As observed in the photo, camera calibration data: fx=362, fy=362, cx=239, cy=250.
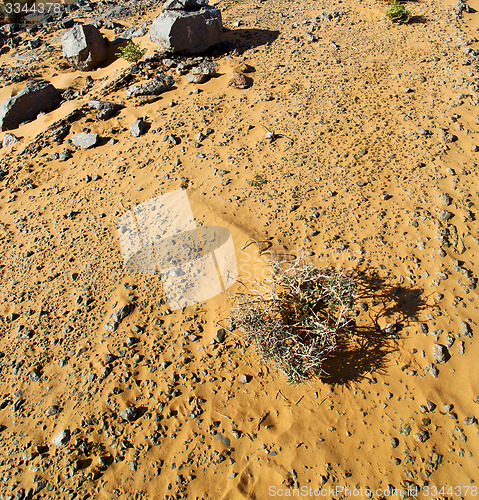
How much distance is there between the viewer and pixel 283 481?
279 centimetres

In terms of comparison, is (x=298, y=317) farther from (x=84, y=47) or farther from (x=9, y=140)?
(x=84, y=47)

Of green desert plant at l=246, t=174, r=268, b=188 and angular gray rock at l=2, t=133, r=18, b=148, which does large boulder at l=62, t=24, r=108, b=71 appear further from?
green desert plant at l=246, t=174, r=268, b=188

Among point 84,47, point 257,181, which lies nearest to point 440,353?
point 257,181

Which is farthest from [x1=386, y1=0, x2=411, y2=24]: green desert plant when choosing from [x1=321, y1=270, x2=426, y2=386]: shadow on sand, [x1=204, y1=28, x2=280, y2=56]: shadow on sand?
[x1=321, y1=270, x2=426, y2=386]: shadow on sand

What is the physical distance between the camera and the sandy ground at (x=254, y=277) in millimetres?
2912

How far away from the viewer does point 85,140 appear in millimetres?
5836

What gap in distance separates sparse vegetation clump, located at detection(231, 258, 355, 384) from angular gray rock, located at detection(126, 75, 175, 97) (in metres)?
4.35

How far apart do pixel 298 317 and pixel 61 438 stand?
2.31 m

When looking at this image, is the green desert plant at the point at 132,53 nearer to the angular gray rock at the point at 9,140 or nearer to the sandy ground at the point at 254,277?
the sandy ground at the point at 254,277

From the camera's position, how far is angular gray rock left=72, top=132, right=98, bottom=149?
5.77 metres

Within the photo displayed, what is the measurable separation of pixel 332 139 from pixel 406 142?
1000mm

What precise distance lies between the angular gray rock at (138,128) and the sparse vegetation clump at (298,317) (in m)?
3.46

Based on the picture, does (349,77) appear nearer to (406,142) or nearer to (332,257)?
(406,142)

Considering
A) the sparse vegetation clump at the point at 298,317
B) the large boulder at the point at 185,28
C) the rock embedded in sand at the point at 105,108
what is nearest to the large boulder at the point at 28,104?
the rock embedded in sand at the point at 105,108
